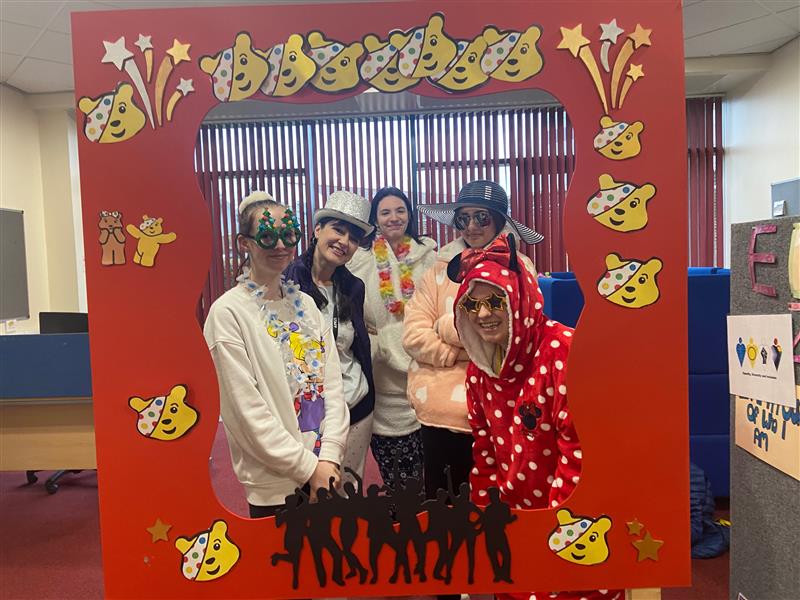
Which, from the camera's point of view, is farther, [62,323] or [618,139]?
[62,323]

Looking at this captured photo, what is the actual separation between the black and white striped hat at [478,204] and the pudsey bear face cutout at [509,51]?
0.21 metres

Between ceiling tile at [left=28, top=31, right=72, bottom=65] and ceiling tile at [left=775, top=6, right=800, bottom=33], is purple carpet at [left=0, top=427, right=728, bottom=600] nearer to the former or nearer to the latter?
ceiling tile at [left=28, top=31, right=72, bottom=65]

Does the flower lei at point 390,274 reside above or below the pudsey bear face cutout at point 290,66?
below

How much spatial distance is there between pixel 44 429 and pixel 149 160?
183 cm

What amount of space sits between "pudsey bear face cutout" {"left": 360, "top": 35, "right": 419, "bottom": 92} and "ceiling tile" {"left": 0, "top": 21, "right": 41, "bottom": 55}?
313cm

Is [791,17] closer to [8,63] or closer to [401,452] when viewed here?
[401,452]

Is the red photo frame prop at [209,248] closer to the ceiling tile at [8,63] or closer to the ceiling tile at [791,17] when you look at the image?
the ceiling tile at [791,17]

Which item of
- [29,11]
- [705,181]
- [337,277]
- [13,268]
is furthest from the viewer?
[13,268]

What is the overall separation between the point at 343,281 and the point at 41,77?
3.97m

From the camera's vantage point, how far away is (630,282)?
106cm

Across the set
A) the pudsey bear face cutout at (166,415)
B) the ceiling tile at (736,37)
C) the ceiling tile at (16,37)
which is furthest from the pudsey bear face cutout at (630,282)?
the ceiling tile at (16,37)

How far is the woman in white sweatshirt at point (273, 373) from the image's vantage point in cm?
108

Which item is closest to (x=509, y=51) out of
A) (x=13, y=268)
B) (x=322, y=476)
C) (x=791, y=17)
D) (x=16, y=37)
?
(x=322, y=476)

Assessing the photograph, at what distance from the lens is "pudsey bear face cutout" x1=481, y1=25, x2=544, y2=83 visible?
1.03 metres
